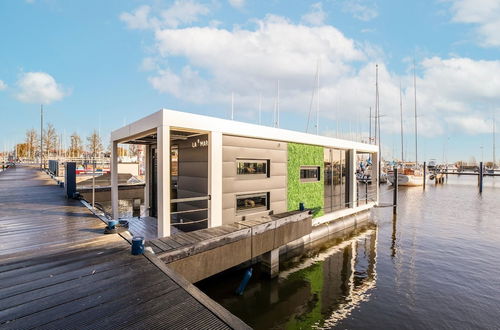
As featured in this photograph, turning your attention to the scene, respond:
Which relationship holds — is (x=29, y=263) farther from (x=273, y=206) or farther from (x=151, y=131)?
(x=273, y=206)

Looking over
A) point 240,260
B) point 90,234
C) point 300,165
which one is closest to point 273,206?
point 300,165

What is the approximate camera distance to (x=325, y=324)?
6.62 meters

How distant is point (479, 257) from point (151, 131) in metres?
15.1

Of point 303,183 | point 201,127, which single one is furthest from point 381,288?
point 201,127

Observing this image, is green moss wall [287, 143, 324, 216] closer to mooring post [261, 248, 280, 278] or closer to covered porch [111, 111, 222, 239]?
mooring post [261, 248, 280, 278]

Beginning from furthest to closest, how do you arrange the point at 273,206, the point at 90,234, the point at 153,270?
the point at 273,206
the point at 90,234
the point at 153,270

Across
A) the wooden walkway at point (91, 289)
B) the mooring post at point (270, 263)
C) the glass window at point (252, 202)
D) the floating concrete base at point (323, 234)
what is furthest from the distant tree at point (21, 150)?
the mooring post at point (270, 263)

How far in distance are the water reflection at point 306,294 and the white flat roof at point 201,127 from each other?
5223mm

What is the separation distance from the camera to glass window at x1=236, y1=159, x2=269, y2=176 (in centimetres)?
913

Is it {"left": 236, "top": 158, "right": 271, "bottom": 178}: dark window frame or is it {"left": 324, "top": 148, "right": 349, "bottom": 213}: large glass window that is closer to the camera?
{"left": 236, "top": 158, "right": 271, "bottom": 178}: dark window frame

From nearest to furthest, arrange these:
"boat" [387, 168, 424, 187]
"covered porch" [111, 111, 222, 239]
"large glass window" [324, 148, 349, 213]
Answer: "covered porch" [111, 111, 222, 239]
"large glass window" [324, 148, 349, 213]
"boat" [387, 168, 424, 187]

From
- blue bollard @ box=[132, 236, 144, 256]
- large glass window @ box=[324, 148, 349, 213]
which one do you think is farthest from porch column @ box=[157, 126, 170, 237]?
large glass window @ box=[324, 148, 349, 213]

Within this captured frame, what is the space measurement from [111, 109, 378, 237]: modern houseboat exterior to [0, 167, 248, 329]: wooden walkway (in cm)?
225

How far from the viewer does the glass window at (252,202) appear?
9199 millimetres
